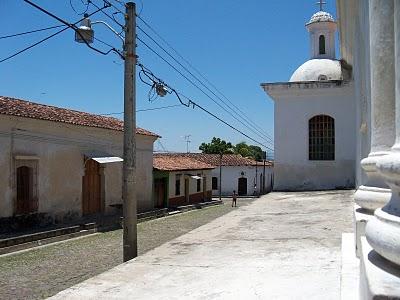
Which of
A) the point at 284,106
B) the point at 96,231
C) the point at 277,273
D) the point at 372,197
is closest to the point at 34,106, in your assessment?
the point at 96,231

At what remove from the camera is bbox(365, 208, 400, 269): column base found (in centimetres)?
157

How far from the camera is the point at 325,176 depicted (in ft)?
54.3

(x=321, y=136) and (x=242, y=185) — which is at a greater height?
(x=321, y=136)

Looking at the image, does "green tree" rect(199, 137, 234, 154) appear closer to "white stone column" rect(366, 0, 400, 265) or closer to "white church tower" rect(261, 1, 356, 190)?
"white church tower" rect(261, 1, 356, 190)

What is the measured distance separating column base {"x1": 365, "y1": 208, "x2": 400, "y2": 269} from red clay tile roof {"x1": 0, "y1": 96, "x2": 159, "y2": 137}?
14468 mm

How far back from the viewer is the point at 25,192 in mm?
16047

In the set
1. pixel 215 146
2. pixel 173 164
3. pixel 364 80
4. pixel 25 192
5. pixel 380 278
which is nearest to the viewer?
pixel 380 278

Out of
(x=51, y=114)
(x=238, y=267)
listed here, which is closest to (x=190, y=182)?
(x=51, y=114)

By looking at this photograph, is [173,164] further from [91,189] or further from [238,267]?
[238,267]

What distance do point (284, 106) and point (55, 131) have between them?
339 inches

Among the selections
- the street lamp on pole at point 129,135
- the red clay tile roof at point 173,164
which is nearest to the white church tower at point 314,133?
the street lamp on pole at point 129,135

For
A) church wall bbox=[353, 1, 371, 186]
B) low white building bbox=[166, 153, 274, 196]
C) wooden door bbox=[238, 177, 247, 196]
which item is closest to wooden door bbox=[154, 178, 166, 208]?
low white building bbox=[166, 153, 274, 196]

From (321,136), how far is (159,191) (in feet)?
40.7

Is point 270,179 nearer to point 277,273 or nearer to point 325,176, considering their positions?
point 325,176
